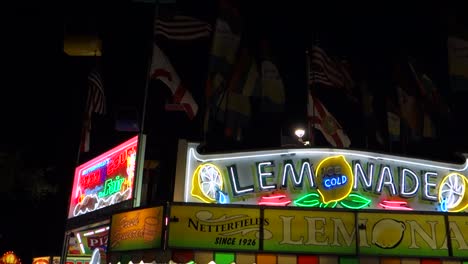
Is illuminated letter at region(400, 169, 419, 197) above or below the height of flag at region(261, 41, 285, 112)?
below

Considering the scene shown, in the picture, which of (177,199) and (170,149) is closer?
(177,199)

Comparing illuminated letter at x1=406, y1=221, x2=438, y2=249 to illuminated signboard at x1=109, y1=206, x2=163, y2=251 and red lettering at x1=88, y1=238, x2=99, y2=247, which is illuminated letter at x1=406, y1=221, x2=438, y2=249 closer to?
illuminated signboard at x1=109, y1=206, x2=163, y2=251

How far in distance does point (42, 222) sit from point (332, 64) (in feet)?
84.9

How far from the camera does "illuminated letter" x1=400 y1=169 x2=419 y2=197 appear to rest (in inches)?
473

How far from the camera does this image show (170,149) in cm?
2097

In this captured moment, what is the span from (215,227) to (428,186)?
547 cm

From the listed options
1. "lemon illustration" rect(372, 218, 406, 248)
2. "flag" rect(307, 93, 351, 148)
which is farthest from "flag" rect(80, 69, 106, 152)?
"lemon illustration" rect(372, 218, 406, 248)

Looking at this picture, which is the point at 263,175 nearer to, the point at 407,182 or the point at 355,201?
the point at 355,201

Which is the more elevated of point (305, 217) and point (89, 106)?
point (89, 106)

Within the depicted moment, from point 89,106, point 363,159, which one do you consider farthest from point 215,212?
point 89,106

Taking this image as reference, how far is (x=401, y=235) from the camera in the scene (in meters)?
10.5

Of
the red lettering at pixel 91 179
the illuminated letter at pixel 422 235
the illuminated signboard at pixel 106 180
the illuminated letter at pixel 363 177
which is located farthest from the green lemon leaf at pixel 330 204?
the red lettering at pixel 91 179

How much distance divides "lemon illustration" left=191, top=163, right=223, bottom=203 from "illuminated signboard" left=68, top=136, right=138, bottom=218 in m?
2.16

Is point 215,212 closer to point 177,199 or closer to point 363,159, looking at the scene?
point 177,199
